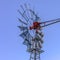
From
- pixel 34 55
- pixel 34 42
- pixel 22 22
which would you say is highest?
pixel 22 22

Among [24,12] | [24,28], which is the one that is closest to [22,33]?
[24,28]

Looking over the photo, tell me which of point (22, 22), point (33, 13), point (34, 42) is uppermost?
point (33, 13)

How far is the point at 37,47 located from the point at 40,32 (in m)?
5.22

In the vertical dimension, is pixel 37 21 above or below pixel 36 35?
above

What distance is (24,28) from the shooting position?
70250 mm

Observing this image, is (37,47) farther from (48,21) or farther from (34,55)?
(48,21)

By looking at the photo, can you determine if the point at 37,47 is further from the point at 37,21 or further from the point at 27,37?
the point at 37,21

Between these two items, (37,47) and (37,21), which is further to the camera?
(37,21)

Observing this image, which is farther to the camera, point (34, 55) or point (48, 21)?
point (48, 21)

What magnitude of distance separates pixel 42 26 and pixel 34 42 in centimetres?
577

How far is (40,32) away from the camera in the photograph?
71188 millimetres

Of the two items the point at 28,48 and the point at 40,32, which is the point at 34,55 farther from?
the point at 40,32

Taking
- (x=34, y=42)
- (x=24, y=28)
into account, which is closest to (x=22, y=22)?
(x=24, y=28)

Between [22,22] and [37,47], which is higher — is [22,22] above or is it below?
above
